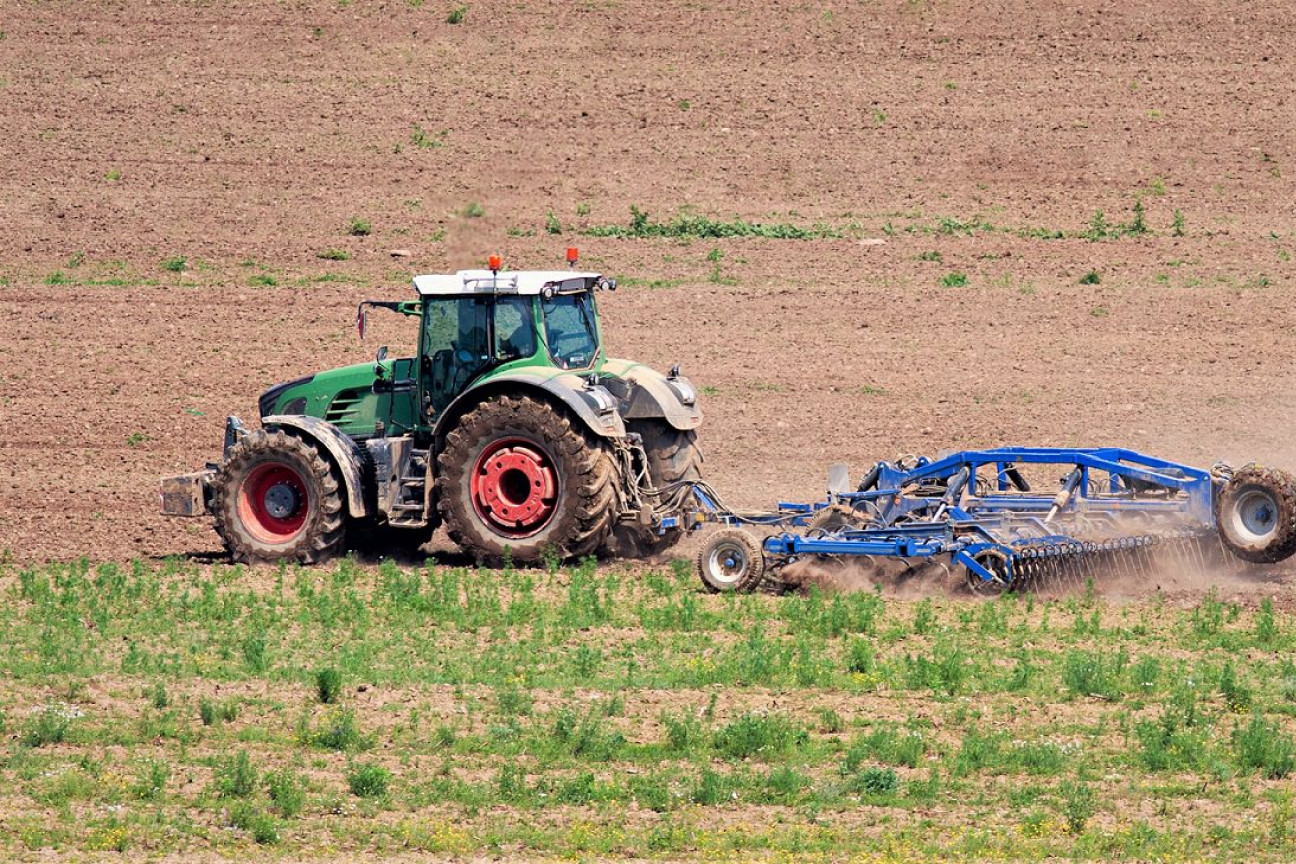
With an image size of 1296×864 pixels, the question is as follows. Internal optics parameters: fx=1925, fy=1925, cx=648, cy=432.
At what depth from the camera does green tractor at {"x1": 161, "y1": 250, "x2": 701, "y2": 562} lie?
15164 mm

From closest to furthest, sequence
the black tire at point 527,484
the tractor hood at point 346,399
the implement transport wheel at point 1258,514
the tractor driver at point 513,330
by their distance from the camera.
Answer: the implement transport wheel at point 1258,514 → the black tire at point 527,484 → the tractor driver at point 513,330 → the tractor hood at point 346,399

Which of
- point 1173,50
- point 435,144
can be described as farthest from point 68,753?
point 1173,50

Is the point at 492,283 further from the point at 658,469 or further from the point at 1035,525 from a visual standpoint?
the point at 1035,525

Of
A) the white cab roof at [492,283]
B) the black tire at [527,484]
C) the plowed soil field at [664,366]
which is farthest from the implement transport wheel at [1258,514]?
the white cab roof at [492,283]

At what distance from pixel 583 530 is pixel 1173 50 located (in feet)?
74.6

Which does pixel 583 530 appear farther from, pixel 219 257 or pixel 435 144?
pixel 435 144

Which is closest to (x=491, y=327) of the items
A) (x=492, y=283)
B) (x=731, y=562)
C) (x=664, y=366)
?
(x=492, y=283)

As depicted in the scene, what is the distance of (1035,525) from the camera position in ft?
47.6

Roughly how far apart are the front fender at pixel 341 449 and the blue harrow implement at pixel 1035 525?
277 cm

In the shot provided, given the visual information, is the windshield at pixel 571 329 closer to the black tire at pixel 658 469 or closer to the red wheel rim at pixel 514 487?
the black tire at pixel 658 469

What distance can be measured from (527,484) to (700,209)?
15139 millimetres

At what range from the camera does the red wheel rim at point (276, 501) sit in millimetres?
15828

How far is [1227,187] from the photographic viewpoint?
30.2 meters

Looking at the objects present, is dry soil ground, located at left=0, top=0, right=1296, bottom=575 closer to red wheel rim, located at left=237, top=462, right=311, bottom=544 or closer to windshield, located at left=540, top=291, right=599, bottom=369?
red wheel rim, located at left=237, top=462, right=311, bottom=544
